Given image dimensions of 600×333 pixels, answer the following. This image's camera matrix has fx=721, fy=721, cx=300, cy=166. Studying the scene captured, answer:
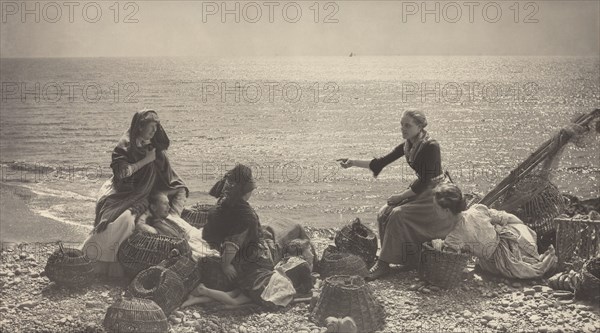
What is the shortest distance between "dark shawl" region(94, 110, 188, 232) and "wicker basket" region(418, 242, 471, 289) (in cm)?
290

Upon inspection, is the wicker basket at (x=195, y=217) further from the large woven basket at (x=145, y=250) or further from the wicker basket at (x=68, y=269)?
the wicker basket at (x=68, y=269)

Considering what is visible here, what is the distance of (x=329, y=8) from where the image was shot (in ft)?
45.4

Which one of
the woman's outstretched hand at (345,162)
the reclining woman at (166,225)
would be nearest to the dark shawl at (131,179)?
the reclining woman at (166,225)

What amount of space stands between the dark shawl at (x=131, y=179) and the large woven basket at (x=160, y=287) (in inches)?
36.0

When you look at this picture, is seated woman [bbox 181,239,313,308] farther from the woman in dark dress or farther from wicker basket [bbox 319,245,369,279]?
the woman in dark dress

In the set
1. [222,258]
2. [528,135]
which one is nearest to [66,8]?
[222,258]

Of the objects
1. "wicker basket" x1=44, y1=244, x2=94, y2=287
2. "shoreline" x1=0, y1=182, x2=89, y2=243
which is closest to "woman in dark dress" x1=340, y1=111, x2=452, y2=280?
"wicker basket" x1=44, y1=244, x2=94, y2=287

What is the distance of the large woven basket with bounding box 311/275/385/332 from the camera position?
20.3ft

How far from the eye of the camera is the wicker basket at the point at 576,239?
7.23 meters

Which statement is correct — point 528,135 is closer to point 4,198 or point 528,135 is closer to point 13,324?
point 4,198

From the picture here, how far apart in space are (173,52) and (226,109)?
17.1 metres

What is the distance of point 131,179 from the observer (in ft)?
24.2

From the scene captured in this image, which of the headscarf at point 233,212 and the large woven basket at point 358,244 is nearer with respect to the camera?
the headscarf at point 233,212

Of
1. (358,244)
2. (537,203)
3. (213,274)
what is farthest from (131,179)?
(537,203)
